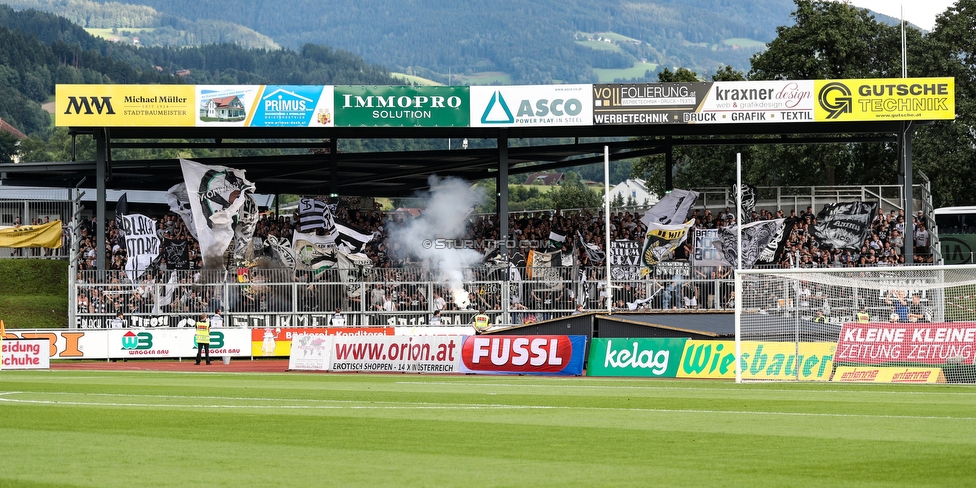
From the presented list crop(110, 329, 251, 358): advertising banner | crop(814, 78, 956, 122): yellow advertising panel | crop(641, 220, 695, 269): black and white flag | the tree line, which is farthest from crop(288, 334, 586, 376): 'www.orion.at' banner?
the tree line

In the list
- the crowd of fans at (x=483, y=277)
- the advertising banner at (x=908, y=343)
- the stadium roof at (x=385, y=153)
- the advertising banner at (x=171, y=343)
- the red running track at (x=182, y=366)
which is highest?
the stadium roof at (x=385, y=153)

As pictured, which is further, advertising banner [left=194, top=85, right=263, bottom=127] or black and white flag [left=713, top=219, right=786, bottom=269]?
black and white flag [left=713, top=219, right=786, bottom=269]

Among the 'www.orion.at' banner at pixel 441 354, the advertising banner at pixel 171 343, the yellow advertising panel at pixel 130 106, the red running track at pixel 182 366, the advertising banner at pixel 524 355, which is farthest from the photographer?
the yellow advertising panel at pixel 130 106

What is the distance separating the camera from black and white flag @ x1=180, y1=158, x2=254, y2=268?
41.1 m

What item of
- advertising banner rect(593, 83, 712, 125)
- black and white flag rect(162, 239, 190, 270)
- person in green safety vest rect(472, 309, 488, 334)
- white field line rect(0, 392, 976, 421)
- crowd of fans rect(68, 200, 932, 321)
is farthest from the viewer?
black and white flag rect(162, 239, 190, 270)

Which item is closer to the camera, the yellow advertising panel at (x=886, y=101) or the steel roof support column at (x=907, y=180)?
the steel roof support column at (x=907, y=180)

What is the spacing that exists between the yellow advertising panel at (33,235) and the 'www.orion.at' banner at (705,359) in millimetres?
27110

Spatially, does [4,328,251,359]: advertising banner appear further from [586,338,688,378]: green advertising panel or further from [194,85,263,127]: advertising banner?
[586,338,688,378]: green advertising panel

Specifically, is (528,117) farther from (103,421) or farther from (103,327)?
(103,421)

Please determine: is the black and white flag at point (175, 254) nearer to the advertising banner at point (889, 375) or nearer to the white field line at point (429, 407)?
the white field line at point (429, 407)

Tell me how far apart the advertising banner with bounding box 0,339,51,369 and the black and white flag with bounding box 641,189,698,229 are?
21138 mm

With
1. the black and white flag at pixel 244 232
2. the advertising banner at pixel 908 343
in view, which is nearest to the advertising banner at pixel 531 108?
the black and white flag at pixel 244 232

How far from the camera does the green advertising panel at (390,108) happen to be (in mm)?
41156

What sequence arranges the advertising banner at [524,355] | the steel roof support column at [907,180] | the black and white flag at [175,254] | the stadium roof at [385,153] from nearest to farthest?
1. the advertising banner at [524,355]
2. the steel roof support column at [907,180]
3. the black and white flag at [175,254]
4. the stadium roof at [385,153]
